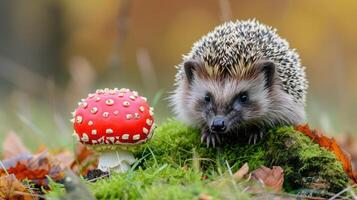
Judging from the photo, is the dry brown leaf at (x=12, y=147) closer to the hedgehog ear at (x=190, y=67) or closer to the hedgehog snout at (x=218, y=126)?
the hedgehog ear at (x=190, y=67)

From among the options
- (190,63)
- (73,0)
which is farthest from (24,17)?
(190,63)

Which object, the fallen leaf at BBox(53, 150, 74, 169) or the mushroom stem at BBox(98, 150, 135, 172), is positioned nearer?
the mushroom stem at BBox(98, 150, 135, 172)

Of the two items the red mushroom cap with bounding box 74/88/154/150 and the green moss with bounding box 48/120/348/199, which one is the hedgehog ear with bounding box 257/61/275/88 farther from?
the red mushroom cap with bounding box 74/88/154/150

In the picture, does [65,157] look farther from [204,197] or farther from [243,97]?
[204,197]

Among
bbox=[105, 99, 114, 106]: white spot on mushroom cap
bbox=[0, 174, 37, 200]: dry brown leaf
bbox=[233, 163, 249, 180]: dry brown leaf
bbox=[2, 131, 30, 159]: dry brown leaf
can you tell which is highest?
bbox=[2, 131, 30, 159]: dry brown leaf

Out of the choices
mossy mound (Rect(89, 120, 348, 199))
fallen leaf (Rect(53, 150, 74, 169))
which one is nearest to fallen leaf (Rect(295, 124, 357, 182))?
mossy mound (Rect(89, 120, 348, 199))

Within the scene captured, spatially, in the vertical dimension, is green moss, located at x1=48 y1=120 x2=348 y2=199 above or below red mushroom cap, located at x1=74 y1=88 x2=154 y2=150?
below
